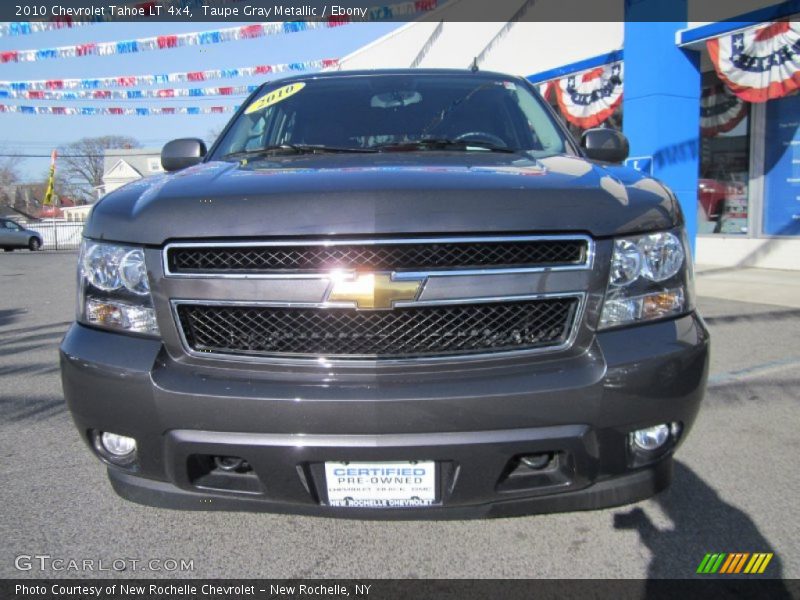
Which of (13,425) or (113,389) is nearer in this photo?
(113,389)

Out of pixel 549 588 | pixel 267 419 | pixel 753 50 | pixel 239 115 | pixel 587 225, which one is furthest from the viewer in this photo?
pixel 753 50

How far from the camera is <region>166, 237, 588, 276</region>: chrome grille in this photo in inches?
→ 73.5

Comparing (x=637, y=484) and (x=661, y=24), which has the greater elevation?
(x=661, y=24)

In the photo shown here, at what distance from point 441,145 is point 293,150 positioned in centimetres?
67

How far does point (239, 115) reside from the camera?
11.6 ft

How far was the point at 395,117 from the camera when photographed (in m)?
3.24

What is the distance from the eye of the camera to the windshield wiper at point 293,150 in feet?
9.24

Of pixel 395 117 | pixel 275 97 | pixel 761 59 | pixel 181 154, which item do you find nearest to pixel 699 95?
pixel 761 59

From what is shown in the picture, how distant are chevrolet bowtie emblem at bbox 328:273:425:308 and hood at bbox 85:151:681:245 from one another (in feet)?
0.45

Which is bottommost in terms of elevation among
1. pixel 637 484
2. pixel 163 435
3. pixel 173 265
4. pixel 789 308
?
pixel 789 308

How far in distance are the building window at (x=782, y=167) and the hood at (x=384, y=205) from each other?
33.1ft

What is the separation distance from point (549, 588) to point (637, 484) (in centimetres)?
50

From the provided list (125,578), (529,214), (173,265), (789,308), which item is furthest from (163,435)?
(789,308)

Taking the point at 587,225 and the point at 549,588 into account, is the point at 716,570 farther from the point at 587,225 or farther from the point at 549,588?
the point at 587,225
